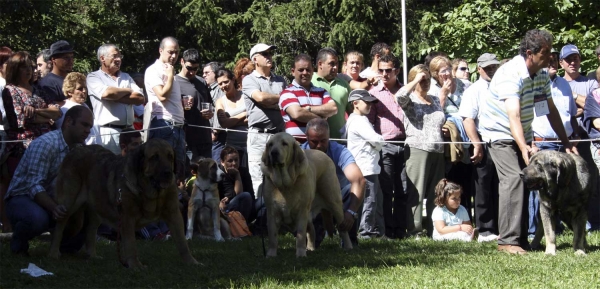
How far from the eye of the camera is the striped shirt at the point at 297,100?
34.7ft

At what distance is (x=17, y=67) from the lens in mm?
9969

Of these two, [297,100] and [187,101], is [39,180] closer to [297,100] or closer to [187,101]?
[297,100]

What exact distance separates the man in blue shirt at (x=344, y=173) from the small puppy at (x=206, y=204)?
1.62 meters

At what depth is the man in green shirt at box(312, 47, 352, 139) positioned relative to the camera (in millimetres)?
11406

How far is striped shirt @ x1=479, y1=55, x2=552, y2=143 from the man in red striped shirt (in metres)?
2.20

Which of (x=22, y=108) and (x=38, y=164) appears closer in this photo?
(x=38, y=164)

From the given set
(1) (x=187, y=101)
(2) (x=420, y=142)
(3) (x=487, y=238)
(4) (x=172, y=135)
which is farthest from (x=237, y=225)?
(3) (x=487, y=238)

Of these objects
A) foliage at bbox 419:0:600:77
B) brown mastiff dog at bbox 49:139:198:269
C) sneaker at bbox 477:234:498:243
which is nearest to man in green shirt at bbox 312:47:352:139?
sneaker at bbox 477:234:498:243

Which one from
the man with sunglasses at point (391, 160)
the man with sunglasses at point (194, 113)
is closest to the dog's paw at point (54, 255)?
the man with sunglasses at point (194, 113)

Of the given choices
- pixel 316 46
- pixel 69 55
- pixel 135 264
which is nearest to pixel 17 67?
pixel 69 55

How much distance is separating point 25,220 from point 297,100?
363cm

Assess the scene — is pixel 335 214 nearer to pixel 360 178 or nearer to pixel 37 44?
pixel 360 178

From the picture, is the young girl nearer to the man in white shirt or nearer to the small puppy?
the small puppy

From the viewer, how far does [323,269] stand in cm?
769
